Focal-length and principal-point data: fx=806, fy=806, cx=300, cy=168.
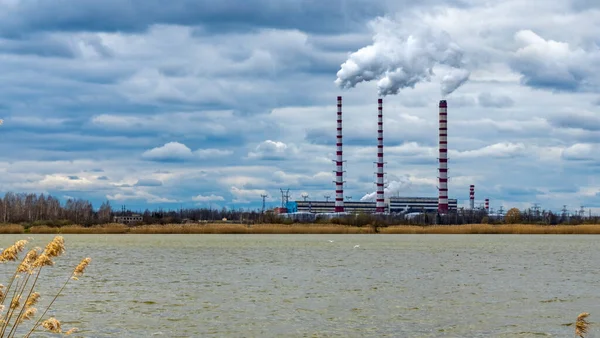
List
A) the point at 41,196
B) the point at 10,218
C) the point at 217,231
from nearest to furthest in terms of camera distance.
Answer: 1. the point at 217,231
2. the point at 10,218
3. the point at 41,196

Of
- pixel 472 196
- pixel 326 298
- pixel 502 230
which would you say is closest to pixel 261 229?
pixel 502 230

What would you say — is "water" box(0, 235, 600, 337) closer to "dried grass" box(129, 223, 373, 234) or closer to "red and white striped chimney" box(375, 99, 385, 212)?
"dried grass" box(129, 223, 373, 234)

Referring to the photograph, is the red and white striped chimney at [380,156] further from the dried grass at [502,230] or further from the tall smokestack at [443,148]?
the dried grass at [502,230]

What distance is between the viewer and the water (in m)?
A: 20.2

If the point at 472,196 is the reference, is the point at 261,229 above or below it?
below

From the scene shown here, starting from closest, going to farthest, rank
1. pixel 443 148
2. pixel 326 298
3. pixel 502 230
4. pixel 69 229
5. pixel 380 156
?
pixel 326 298
pixel 69 229
pixel 502 230
pixel 443 148
pixel 380 156

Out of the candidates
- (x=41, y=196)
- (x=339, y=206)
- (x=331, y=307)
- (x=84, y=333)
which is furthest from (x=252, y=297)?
(x=41, y=196)

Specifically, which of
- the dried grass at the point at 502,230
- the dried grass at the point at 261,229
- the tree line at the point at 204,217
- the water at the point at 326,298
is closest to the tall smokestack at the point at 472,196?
the tree line at the point at 204,217

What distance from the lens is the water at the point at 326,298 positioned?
794 inches

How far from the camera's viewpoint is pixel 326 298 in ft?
89.6

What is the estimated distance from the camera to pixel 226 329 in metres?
20.0

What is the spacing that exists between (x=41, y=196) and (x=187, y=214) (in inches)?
1098

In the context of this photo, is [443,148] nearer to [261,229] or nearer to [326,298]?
[261,229]

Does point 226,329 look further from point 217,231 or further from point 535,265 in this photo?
point 217,231
